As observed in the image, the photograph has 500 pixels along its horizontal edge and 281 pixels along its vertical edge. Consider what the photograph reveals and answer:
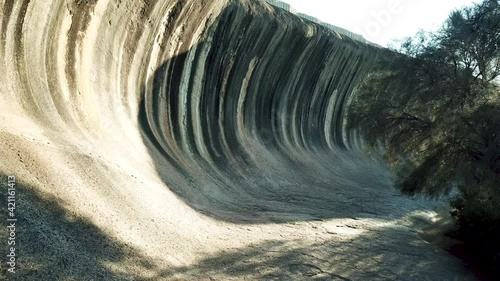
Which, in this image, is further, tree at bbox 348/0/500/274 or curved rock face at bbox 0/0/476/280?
tree at bbox 348/0/500/274

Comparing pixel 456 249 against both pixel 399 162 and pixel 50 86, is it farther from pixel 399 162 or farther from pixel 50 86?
A: pixel 50 86

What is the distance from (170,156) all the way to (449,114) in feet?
21.8

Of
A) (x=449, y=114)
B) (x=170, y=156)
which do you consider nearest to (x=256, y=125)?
(x=170, y=156)

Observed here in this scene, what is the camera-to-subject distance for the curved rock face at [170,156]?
5.50m

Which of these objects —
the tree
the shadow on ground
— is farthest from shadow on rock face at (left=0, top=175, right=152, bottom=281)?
the tree

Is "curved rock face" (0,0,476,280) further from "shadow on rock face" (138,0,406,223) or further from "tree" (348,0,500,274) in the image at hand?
"tree" (348,0,500,274)

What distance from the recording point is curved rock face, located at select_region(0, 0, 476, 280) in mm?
5504

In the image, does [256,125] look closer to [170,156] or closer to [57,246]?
[170,156]

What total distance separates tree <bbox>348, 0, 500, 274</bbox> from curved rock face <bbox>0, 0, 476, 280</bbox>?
1.50 metres

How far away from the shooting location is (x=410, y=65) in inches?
439

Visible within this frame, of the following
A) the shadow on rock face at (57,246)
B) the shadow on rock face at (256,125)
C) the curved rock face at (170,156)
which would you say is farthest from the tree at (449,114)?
the shadow on rock face at (57,246)

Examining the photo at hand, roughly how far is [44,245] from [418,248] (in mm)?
7353

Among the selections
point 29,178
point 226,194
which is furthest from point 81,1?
point 226,194

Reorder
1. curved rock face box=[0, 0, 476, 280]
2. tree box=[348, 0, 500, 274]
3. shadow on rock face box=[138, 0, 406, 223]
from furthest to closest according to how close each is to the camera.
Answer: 1. shadow on rock face box=[138, 0, 406, 223]
2. tree box=[348, 0, 500, 274]
3. curved rock face box=[0, 0, 476, 280]
